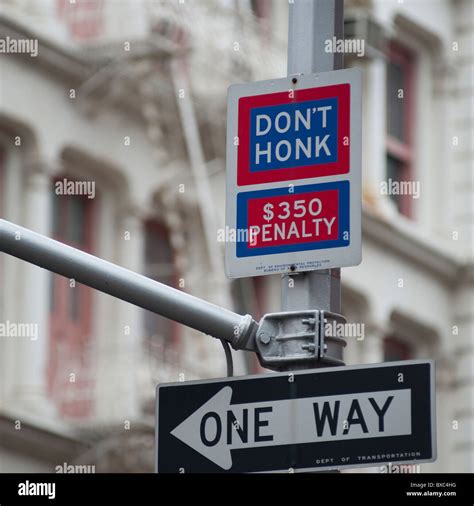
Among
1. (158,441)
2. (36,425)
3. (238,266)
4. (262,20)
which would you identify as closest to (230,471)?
(158,441)

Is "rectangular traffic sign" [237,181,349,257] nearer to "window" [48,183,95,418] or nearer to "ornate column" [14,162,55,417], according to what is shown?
"ornate column" [14,162,55,417]

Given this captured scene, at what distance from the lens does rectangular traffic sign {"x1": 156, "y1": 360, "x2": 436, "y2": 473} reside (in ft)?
27.5

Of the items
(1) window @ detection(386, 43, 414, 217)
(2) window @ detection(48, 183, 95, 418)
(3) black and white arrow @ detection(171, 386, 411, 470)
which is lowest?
(3) black and white arrow @ detection(171, 386, 411, 470)

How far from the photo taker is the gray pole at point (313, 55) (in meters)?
9.12

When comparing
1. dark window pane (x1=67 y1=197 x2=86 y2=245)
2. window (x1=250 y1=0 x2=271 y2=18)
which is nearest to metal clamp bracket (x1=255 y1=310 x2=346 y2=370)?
dark window pane (x1=67 y1=197 x2=86 y2=245)

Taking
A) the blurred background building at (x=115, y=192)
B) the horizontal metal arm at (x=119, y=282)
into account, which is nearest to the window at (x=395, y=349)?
the blurred background building at (x=115, y=192)

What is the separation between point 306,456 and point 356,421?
27cm

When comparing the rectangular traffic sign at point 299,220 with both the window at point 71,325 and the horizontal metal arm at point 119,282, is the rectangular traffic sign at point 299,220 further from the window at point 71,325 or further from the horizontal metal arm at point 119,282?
the window at point 71,325

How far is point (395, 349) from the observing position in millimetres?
27344

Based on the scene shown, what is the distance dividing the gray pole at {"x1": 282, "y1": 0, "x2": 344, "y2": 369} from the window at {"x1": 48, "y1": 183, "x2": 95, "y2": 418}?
10829 mm

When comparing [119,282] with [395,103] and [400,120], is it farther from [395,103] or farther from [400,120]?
[400,120]

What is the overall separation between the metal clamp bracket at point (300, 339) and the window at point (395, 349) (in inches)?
712

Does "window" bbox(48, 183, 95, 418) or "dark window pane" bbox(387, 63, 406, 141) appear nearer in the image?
"window" bbox(48, 183, 95, 418)

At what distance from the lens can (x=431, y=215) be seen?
28.0 metres
